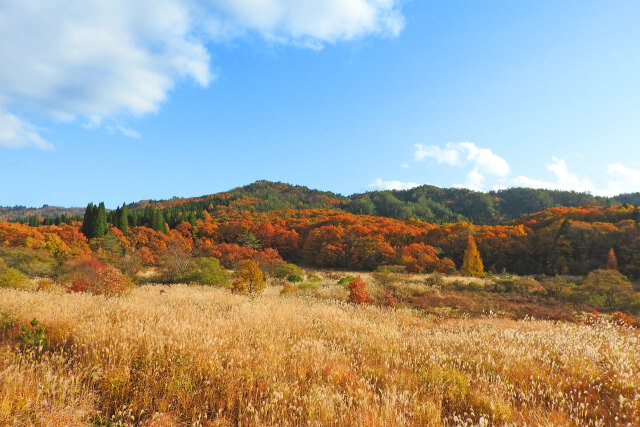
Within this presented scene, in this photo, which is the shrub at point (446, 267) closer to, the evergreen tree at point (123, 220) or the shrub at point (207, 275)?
the shrub at point (207, 275)

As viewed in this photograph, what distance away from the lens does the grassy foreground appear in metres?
3.37

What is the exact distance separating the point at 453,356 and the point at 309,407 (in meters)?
3.14

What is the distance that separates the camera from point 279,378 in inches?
165

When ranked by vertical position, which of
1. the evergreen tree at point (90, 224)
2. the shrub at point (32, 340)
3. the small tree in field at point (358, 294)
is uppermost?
the evergreen tree at point (90, 224)

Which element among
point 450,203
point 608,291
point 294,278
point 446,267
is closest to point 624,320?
point 608,291

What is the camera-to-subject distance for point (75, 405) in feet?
11.1

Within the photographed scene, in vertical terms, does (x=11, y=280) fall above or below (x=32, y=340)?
below

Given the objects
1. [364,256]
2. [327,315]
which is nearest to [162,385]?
[327,315]

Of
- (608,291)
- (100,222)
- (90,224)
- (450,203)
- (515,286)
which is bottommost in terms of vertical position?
(515,286)

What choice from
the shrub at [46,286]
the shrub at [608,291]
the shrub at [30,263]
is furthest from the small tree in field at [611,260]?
the shrub at [30,263]

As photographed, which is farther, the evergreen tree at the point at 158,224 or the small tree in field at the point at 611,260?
the evergreen tree at the point at 158,224

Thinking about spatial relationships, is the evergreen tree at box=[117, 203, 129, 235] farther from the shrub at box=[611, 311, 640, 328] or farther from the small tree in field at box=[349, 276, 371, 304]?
the shrub at box=[611, 311, 640, 328]

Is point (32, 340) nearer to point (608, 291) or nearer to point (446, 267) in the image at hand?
point (608, 291)

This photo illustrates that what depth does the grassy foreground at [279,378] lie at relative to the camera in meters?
3.37
